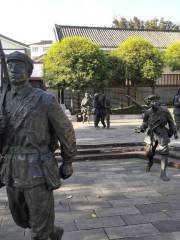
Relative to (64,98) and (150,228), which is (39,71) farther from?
(150,228)

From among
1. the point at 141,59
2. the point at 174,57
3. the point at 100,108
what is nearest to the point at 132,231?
the point at 100,108

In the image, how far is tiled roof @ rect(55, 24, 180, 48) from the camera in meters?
33.9

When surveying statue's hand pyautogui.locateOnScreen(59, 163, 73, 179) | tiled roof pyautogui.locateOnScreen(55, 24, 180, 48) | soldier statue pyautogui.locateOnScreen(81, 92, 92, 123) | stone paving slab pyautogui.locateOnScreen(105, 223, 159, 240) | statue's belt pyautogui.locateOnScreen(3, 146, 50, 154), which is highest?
tiled roof pyautogui.locateOnScreen(55, 24, 180, 48)

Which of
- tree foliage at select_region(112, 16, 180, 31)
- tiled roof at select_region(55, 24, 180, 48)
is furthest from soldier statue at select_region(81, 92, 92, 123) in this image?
tree foliage at select_region(112, 16, 180, 31)

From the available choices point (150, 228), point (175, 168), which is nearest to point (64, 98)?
point (175, 168)

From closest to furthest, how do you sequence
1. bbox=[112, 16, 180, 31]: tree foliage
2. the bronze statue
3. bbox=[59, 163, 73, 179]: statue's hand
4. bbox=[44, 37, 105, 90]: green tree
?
Answer: the bronze statue < bbox=[59, 163, 73, 179]: statue's hand < bbox=[44, 37, 105, 90]: green tree < bbox=[112, 16, 180, 31]: tree foliage

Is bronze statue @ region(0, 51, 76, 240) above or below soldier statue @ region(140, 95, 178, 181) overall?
above

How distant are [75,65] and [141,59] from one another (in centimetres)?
473

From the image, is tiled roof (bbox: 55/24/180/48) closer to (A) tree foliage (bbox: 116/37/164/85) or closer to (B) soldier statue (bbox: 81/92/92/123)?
(A) tree foliage (bbox: 116/37/164/85)

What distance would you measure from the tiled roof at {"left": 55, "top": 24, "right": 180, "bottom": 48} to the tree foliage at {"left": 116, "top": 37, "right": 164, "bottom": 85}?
734 centimetres

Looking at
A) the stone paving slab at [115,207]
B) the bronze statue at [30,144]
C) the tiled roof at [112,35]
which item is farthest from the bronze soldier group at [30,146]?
the tiled roof at [112,35]

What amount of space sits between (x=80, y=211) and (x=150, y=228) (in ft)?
3.94

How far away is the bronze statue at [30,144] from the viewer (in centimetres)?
335

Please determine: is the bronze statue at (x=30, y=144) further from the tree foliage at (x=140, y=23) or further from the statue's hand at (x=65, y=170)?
the tree foliage at (x=140, y=23)
